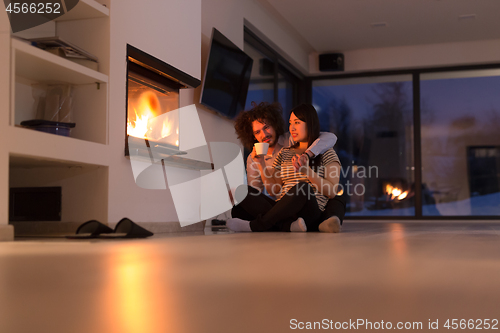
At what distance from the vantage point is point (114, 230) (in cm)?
212

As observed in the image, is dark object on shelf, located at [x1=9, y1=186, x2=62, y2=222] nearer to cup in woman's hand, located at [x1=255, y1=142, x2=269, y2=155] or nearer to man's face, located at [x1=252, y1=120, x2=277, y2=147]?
cup in woman's hand, located at [x1=255, y1=142, x2=269, y2=155]

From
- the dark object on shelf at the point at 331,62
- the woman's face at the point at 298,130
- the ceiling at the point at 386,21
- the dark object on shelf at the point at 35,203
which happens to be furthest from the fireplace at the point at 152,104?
the dark object on shelf at the point at 331,62

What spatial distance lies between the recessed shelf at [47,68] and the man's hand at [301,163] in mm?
1088

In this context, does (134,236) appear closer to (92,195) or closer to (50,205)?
(92,195)

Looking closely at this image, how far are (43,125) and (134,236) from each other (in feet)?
2.06

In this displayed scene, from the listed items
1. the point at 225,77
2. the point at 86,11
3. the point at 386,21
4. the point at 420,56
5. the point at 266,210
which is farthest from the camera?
the point at 420,56

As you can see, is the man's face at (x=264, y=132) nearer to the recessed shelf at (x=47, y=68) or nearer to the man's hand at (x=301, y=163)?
the man's hand at (x=301, y=163)

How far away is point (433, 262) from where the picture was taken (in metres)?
1.07

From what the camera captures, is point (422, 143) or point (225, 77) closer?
point (225, 77)

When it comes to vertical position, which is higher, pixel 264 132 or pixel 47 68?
pixel 47 68

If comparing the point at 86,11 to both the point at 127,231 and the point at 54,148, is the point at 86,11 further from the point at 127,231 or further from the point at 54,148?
the point at 127,231

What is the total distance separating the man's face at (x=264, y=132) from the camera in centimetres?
324

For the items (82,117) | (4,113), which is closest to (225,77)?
(82,117)

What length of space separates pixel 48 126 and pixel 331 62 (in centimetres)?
513
